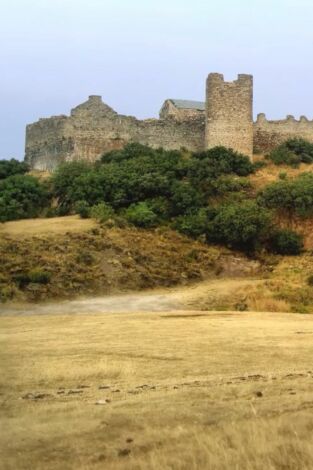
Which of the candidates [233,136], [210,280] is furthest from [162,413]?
[233,136]

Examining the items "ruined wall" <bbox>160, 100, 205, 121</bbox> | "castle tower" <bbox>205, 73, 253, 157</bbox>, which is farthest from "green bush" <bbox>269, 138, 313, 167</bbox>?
"ruined wall" <bbox>160, 100, 205, 121</bbox>

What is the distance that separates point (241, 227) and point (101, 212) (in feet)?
20.7

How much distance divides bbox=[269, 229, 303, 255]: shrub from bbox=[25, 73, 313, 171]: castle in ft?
23.6

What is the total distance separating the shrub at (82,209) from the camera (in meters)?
31.5

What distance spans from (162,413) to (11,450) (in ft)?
5.89

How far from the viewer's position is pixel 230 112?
3547 centimetres

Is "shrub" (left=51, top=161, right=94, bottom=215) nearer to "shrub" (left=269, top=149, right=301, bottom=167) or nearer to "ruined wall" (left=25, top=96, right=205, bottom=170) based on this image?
"ruined wall" (left=25, top=96, right=205, bottom=170)

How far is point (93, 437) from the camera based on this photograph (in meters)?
6.64

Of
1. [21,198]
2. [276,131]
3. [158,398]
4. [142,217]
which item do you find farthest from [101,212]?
[158,398]

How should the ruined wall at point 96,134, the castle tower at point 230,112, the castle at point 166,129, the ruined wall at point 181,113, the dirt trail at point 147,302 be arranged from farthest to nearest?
1. the ruined wall at point 181,113
2. the ruined wall at point 96,134
3. the castle at point 166,129
4. the castle tower at point 230,112
5. the dirt trail at point 147,302

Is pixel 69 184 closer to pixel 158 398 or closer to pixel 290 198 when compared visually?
pixel 290 198

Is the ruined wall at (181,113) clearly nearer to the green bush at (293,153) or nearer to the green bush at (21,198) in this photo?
the green bush at (293,153)

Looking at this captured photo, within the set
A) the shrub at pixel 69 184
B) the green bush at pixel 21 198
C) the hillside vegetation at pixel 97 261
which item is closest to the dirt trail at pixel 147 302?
the hillside vegetation at pixel 97 261

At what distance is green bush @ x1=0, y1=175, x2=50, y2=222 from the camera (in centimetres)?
3262
